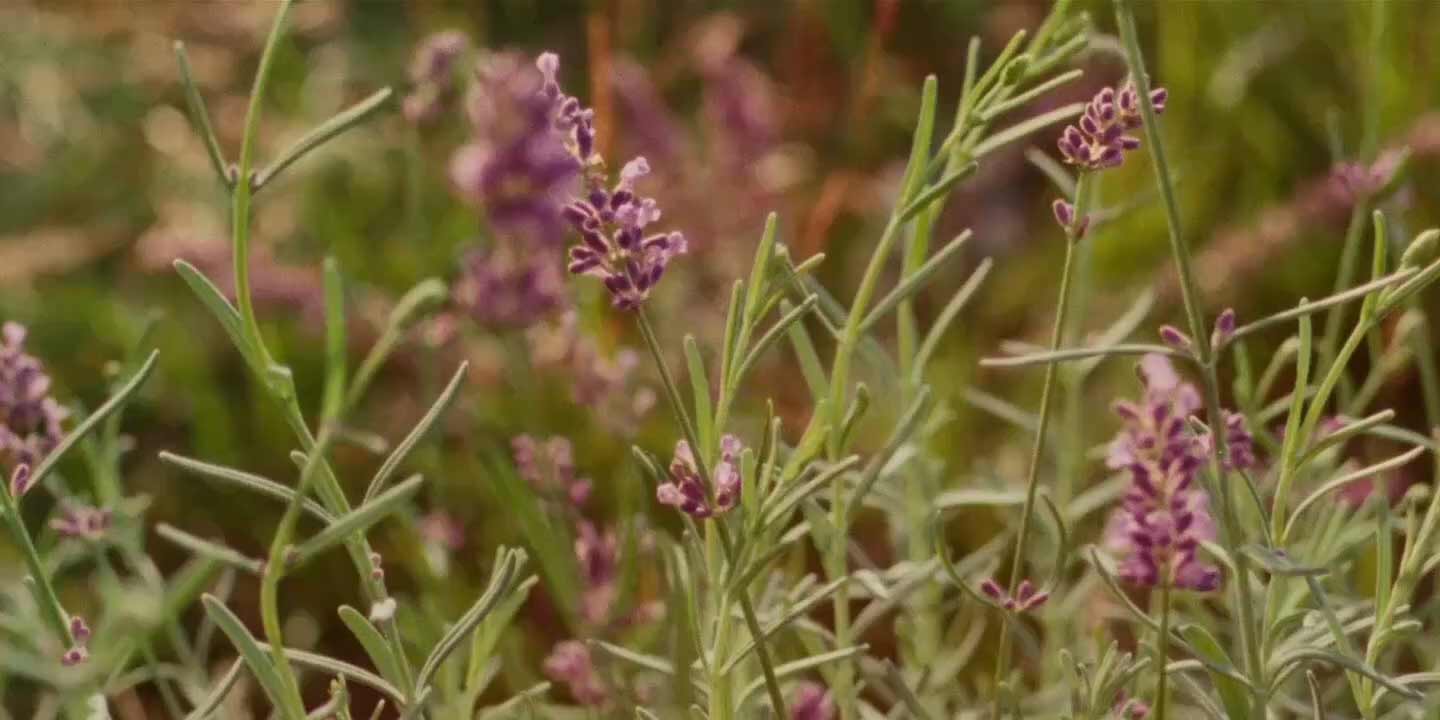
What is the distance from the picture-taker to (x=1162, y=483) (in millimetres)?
535

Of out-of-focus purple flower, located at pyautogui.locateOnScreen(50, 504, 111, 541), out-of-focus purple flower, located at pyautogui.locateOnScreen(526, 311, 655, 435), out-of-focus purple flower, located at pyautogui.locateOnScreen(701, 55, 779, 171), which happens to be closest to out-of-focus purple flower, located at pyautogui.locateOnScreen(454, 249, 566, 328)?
out-of-focus purple flower, located at pyautogui.locateOnScreen(526, 311, 655, 435)

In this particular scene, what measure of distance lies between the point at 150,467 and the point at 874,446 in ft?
2.21

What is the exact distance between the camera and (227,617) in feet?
1.71

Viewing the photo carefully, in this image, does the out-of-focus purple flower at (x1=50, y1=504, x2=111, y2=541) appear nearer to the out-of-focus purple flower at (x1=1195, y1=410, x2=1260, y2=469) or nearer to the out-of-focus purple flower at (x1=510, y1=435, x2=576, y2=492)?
the out-of-focus purple flower at (x1=510, y1=435, x2=576, y2=492)

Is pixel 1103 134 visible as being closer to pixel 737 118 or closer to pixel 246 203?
pixel 246 203

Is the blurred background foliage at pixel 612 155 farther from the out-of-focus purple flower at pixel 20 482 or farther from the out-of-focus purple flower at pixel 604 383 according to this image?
the out-of-focus purple flower at pixel 20 482

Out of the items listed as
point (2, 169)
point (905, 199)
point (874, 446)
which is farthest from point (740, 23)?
point (905, 199)

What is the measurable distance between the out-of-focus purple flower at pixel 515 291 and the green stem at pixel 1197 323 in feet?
1.33

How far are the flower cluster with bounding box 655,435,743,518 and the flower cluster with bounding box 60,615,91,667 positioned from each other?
0.72 feet

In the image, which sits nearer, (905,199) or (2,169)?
(905,199)

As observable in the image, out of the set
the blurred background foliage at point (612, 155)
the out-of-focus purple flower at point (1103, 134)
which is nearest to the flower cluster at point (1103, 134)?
the out-of-focus purple flower at point (1103, 134)

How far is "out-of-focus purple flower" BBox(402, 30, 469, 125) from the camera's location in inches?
38.1

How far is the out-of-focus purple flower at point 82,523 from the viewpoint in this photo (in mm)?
742

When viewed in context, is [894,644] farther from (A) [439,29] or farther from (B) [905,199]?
(A) [439,29]
